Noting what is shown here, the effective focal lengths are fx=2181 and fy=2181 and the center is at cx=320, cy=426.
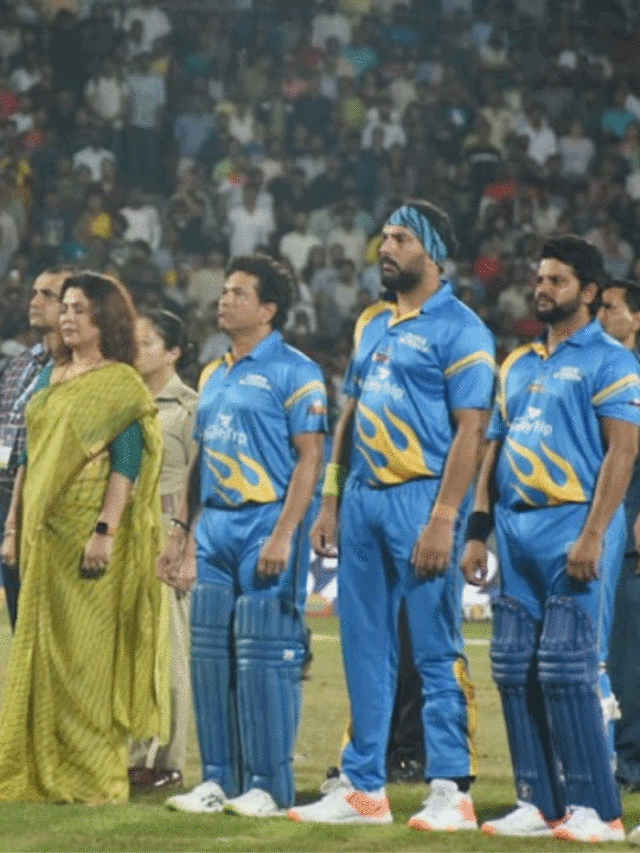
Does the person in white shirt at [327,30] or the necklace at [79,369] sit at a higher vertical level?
the person in white shirt at [327,30]

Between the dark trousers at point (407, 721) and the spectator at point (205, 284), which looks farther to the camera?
the spectator at point (205, 284)

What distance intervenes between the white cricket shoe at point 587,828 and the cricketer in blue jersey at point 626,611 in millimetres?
1709

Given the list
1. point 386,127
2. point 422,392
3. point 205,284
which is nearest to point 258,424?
point 422,392

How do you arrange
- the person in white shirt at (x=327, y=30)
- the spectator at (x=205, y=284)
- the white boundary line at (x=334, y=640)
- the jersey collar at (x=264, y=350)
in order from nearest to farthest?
the jersey collar at (x=264, y=350) → the white boundary line at (x=334, y=640) → the spectator at (x=205, y=284) → the person in white shirt at (x=327, y=30)

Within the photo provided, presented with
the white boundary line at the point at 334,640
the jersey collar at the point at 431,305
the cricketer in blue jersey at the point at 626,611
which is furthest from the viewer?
the white boundary line at the point at 334,640

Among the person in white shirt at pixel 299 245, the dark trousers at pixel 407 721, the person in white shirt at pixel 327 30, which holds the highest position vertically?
the person in white shirt at pixel 327 30

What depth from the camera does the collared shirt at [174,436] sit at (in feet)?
31.9

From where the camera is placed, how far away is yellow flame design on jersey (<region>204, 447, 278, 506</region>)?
8.31 m

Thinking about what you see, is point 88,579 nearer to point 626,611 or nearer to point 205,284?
point 626,611

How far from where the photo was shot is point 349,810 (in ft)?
26.3

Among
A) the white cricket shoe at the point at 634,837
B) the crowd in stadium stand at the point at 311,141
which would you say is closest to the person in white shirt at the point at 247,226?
the crowd in stadium stand at the point at 311,141

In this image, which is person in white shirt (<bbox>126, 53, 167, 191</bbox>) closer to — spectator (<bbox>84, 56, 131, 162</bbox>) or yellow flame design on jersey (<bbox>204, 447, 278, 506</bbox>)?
spectator (<bbox>84, 56, 131, 162</bbox>)

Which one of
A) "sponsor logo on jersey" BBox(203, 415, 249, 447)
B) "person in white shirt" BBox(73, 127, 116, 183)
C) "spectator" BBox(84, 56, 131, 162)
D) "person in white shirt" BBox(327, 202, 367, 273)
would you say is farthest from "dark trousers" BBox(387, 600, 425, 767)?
"spectator" BBox(84, 56, 131, 162)

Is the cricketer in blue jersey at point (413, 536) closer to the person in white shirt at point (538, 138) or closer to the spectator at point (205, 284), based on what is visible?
the spectator at point (205, 284)
